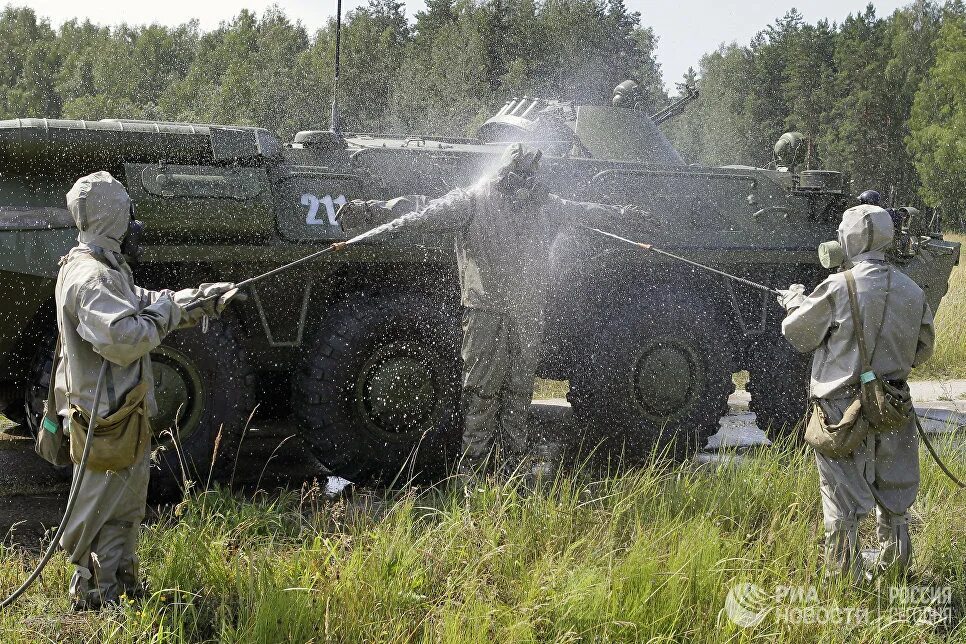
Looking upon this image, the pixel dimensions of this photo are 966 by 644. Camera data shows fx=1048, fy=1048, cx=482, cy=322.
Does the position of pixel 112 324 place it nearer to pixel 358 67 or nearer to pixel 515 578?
pixel 515 578

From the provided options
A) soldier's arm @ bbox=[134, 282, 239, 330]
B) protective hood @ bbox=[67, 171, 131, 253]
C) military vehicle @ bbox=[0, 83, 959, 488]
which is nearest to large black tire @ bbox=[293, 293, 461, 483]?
military vehicle @ bbox=[0, 83, 959, 488]

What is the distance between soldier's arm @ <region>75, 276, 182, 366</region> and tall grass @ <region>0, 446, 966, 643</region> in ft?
2.77

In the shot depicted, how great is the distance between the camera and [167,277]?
5305 mm

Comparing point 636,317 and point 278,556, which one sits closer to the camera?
point 278,556

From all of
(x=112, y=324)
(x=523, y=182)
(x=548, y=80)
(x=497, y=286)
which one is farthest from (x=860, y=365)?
(x=548, y=80)

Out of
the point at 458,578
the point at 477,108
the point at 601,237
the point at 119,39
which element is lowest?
the point at 458,578

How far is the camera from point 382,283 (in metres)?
5.82

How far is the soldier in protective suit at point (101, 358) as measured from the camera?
3242 millimetres

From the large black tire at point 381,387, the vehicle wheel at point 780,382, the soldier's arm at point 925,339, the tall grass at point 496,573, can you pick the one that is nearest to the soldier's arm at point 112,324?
the tall grass at point 496,573

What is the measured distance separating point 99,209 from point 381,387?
2.46 meters

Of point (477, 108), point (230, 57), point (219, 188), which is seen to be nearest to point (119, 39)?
point (230, 57)

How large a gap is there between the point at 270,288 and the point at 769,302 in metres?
3.18

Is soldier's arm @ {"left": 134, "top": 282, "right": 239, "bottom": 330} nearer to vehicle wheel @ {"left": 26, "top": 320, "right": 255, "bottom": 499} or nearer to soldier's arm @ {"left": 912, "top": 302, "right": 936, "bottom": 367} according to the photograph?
vehicle wheel @ {"left": 26, "top": 320, "right": 255, "bottom": 499}

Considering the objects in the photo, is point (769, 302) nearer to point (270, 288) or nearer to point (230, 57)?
point (270, 288)
